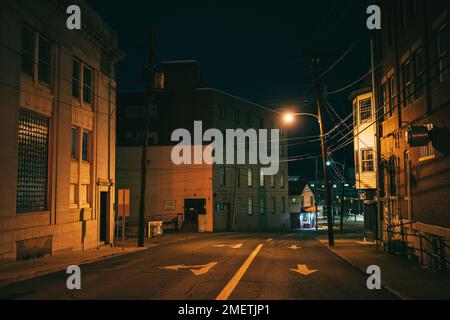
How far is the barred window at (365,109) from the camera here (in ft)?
98.1

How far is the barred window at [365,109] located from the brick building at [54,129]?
1560 cm

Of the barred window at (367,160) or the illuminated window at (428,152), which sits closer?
the illuminated window at (428,152)

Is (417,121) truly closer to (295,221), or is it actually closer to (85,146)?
(85,146)

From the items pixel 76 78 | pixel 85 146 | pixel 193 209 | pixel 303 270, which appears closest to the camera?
pixel 303 270

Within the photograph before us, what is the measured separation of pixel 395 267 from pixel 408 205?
5.11 meters

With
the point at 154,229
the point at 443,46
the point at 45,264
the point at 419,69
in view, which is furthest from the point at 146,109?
the point at 443,46

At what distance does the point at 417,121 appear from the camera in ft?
61.4

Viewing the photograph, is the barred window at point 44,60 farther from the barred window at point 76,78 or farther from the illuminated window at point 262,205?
the illuminated window at point 262,205

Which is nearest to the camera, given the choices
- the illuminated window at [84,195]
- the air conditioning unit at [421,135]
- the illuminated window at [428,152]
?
the air conditioning unit at [421,135]

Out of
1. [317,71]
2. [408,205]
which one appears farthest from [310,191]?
[408,205]

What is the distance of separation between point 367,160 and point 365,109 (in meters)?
3.25

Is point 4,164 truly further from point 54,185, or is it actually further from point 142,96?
point 142,96

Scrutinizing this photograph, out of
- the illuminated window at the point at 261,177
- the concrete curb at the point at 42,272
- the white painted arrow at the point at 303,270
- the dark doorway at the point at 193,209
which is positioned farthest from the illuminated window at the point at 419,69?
the illuminated window at the point at 261,177

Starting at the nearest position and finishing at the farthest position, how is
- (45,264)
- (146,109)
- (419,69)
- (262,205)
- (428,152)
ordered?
(45,264), (428,152), (419,69), (146,109), (262,205)
